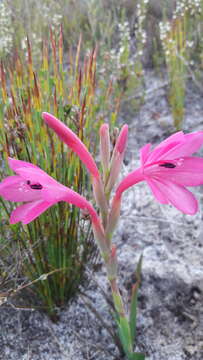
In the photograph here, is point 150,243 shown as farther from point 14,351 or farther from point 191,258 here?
point 14,351

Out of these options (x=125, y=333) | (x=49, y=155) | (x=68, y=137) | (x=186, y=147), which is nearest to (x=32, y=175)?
(x=68, y=137)

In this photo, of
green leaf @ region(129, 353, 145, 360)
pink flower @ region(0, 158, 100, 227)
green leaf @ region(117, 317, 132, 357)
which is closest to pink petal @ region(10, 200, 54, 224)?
pink flower @ region(0, 158, 100, 227)

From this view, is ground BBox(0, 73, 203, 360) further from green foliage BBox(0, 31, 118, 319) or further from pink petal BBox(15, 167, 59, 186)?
pink petal BBox(15, 167, 59, 186)

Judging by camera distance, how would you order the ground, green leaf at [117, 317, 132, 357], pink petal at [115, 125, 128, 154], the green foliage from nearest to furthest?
pink petal at [115, 125, 128, 154], green leaf at [117, 317, 132, 357], the green foliage, the ground

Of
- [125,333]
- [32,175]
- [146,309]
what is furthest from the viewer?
[146,309]

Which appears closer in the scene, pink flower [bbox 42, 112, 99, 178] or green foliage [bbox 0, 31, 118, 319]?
pink flower [bbox 42, 112, 99, 178]

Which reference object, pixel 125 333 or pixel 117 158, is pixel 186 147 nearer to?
Result: pixel 117 158

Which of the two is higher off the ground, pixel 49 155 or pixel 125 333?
pixel 49 155

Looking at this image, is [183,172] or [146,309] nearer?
[183,172]

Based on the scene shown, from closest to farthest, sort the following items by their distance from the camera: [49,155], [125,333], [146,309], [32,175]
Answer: [32,175]
[125,333]
[49,155]
[146,309]
